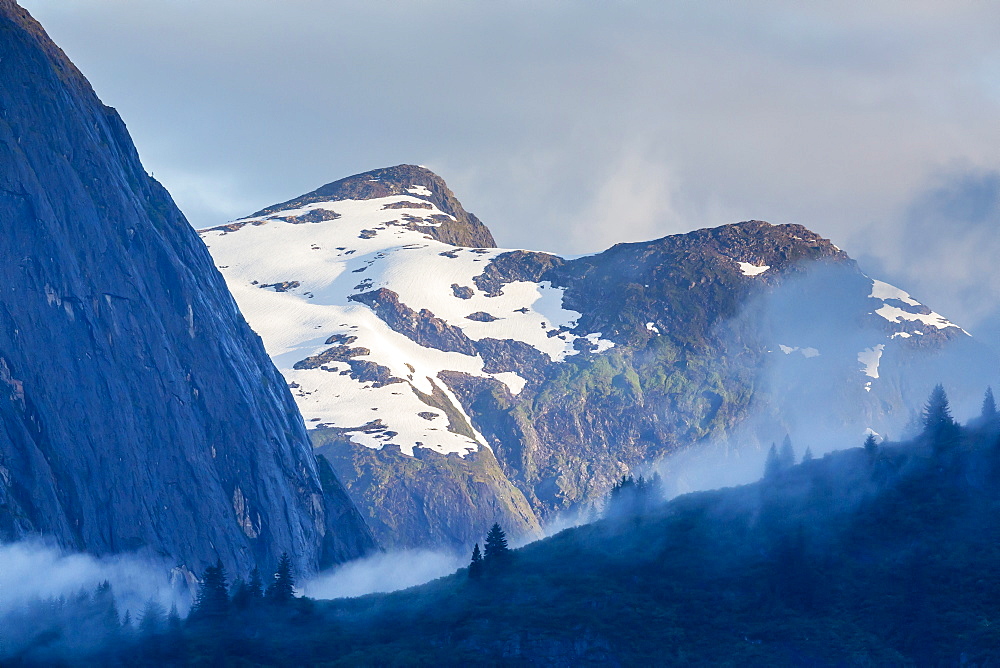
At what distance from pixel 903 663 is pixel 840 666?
297 inches

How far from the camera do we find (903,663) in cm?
19762

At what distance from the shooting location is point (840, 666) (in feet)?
654

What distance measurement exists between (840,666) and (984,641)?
17.4 meters

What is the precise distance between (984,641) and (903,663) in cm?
995

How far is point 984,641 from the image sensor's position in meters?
196
